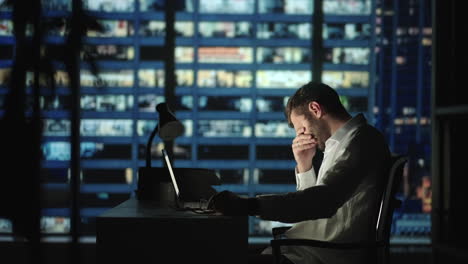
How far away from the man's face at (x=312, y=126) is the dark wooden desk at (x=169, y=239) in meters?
0.61

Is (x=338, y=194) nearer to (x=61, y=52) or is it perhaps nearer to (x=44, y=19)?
(x=61, y=52)

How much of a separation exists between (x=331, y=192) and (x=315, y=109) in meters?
0.48

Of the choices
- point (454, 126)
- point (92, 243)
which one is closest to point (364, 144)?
point (454, 126)

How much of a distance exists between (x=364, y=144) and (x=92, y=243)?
2.82m

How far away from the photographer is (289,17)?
460 inches

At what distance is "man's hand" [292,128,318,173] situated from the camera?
215cm

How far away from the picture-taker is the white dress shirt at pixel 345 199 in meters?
1.57

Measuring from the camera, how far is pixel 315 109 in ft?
6.47

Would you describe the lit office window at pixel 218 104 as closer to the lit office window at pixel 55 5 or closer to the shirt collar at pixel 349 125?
the lit office window at pixel 55 5

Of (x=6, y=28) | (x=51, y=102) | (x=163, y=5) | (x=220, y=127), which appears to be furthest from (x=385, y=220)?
(x=220, y=127)

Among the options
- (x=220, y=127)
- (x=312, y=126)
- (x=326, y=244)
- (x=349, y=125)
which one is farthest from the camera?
(x=220, y=127)

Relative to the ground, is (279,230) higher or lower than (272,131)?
higher

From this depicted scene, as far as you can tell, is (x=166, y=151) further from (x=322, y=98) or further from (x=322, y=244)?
(x=322, y=244)

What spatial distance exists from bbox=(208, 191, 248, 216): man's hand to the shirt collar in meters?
0.58
